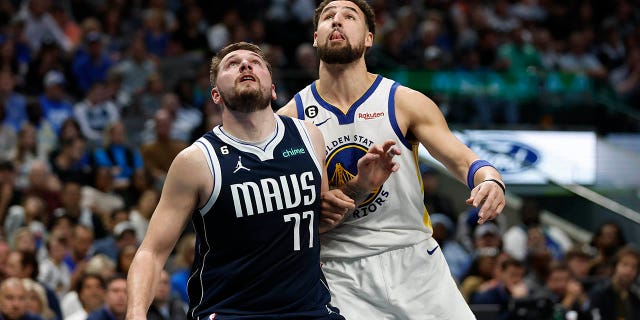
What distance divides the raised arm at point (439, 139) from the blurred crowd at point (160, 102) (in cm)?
425

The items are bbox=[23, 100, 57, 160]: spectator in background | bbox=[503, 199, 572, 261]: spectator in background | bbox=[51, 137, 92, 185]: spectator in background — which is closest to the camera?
bbox=[51, 137, 92, 185]: spectator in background

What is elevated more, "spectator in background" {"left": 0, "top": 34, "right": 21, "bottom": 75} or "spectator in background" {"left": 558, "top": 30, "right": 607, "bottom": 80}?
"spectator in background" {"left": 0, "top": 34, "right": 21, "bottom": 75}

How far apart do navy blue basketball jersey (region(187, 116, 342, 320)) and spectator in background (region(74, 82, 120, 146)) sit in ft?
32.4

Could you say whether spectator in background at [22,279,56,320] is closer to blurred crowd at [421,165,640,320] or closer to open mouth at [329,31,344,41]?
blurred crowd at [421,165,640,320]

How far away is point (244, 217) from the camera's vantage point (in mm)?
5336

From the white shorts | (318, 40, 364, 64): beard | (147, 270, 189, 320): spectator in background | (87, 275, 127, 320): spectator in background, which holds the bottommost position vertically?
(147, 270, 189, 320): spectator in background

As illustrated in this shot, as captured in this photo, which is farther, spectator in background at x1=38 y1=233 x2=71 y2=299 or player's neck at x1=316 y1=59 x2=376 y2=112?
spectator in background at x1=38 y1=233 x2=71 y2=299

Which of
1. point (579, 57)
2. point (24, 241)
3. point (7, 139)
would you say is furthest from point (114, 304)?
point (579, 57)

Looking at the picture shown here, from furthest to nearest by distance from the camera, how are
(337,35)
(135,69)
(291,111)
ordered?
1. (135,69)
2. (291,111)
3. (337,35)

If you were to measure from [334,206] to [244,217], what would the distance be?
0.51m

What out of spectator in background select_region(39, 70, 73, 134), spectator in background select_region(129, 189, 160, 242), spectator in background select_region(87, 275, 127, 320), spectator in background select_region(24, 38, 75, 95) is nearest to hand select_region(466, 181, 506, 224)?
spectator in background select_region(87, 275, 127, 320)

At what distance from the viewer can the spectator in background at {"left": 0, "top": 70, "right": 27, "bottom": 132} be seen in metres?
14.5

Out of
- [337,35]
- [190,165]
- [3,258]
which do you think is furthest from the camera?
[3,258]

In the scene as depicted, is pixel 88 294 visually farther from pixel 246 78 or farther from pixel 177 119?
pixel 177 119
